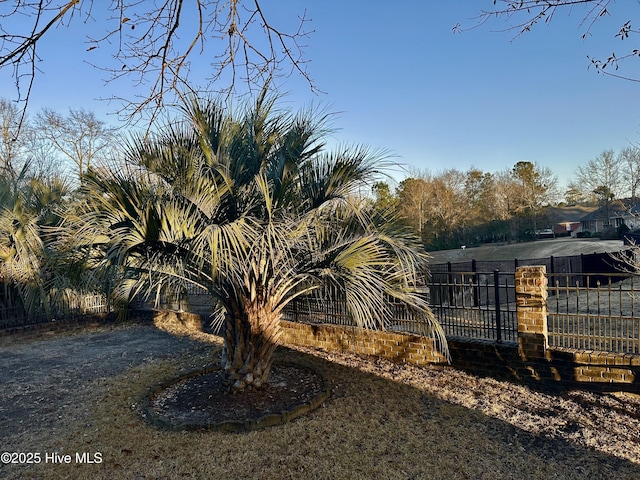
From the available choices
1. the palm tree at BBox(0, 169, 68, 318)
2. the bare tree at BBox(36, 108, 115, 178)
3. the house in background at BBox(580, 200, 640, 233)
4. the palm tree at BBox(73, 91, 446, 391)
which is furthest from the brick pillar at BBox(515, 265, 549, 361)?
the house in background at BBox(580, 200, 640, 233)

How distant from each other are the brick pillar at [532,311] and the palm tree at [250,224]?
1.16 m

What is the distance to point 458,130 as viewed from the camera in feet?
37.5

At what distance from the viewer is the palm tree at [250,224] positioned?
379 cm

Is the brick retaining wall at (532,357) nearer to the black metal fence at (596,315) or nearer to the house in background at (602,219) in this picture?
the black metal fence at (596,315)

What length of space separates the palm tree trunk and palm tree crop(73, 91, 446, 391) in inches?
0.5

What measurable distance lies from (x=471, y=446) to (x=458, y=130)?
9.65 m

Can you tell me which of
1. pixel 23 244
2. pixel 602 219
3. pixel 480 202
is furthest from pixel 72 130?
pixel 602 219

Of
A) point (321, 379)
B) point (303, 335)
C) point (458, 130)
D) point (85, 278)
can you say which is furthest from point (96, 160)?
point (458, 130)

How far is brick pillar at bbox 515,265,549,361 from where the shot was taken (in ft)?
15.5

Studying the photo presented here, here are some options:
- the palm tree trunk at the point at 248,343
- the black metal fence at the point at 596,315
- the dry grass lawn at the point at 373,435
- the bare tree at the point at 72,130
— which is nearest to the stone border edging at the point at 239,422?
the dry grass lawn at the point at 373,435

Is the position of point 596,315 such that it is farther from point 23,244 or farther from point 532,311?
point 23,244

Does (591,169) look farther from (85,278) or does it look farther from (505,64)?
(85,278)

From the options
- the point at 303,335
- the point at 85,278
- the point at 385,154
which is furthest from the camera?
the point at 303,335

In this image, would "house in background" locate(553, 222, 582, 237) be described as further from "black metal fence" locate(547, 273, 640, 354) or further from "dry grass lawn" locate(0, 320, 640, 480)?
"dry grass lawn" locate(0, 320, 640, 480)
